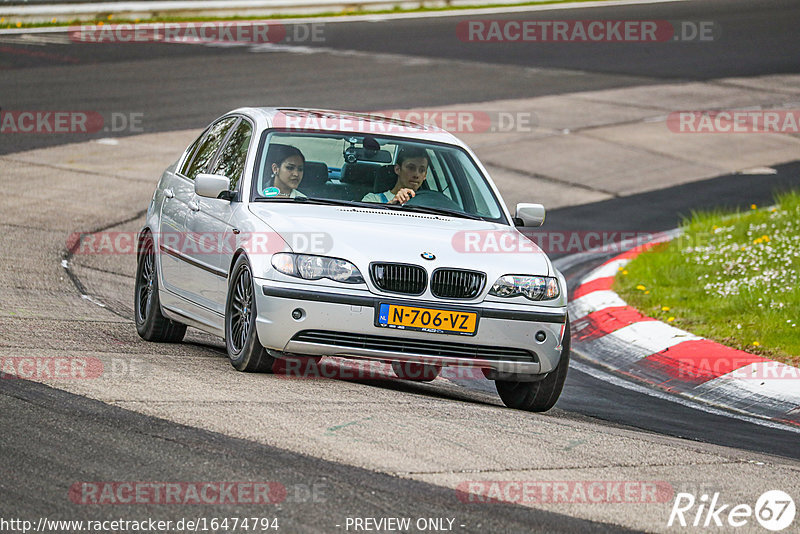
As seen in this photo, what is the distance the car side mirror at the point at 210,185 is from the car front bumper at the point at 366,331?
949 millimetres

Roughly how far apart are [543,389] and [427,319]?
0.98m

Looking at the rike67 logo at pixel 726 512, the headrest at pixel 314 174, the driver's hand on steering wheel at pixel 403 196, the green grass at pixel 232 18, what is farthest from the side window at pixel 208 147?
the green grass at pixel 232 18

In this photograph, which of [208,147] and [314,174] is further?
[208,147]

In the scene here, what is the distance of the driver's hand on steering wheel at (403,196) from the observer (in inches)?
322

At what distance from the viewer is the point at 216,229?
8047 mm

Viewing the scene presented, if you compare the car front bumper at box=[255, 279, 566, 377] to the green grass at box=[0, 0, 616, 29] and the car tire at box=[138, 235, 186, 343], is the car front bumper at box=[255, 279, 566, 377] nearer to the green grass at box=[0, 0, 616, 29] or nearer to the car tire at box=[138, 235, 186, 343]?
the car tire at box=[138, 235, 186, 343]

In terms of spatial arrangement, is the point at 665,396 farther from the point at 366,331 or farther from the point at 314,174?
the point at 314,174

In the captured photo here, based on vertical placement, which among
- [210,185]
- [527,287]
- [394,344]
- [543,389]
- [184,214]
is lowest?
[543,389]

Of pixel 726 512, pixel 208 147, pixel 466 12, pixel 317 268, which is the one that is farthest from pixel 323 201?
pixel 466 12

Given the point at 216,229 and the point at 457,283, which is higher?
the point at 216,229

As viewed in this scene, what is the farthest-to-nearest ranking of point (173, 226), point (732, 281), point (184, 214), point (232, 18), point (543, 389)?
point (232, 18) < point (732, 281) < point (173, 226) < point (184, 214) < point (543, 389)

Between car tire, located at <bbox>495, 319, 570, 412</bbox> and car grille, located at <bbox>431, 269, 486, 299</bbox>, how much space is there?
0.67 meters

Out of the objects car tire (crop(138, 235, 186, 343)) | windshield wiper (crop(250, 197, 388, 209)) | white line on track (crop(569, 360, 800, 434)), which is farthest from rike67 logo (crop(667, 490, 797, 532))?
car tire (crop(138, 235, 186, 343))

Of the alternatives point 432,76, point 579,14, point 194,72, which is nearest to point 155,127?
point 194,72
